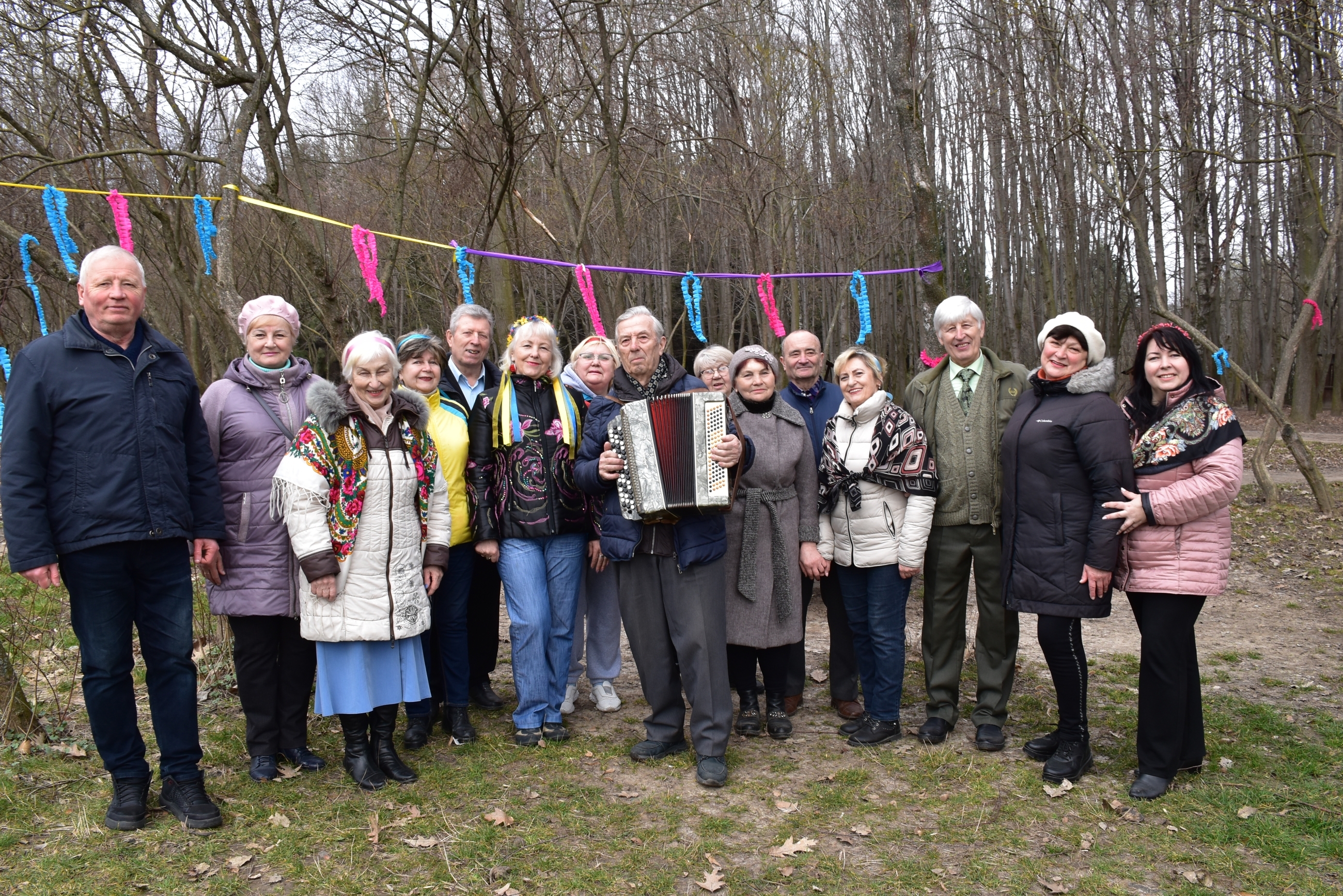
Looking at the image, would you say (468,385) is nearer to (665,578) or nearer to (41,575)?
(665,578)

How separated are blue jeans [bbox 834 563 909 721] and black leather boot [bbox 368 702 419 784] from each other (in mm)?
2256

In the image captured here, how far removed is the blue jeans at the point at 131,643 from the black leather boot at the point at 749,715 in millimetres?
2564

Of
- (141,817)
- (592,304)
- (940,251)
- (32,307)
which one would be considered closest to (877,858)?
(141,817)

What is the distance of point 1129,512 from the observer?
372 cm

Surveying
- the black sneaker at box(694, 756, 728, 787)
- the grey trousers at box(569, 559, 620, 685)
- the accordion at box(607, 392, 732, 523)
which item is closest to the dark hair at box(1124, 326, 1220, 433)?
the accordion at box(607, 392, 732, 523)

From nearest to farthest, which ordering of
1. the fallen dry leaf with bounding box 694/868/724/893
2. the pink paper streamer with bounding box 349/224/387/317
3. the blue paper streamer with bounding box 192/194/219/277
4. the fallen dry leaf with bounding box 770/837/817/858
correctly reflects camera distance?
the fallen dry leaf with bounding box 694/868/724/893 < the fallen dry leaf with bounding box 770/837/817/858 < the blue paper streamer with bounding box 192/194/219/277 < the pink paper streamer with bounding box 349/224/387/317

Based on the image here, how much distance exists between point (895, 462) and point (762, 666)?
1.30 m

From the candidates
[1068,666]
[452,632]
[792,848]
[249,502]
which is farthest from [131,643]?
[1068,666]

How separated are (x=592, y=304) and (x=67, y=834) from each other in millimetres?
5948

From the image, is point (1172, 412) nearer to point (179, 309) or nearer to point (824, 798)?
point (824, 798)

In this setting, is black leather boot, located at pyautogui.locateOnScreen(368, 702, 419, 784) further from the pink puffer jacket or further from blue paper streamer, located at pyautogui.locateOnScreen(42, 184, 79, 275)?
blue paper streamer, located at pyautogui.locateOnScreen(42, 184, 79, 275)

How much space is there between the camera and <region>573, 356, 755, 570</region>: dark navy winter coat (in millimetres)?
4062

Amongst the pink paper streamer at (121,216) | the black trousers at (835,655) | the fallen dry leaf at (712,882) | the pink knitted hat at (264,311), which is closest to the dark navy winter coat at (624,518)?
the black trousers at (835,655)

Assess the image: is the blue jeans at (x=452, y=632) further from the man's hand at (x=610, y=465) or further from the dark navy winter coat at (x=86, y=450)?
the dark navy winter coat at (x=86, y=450)
